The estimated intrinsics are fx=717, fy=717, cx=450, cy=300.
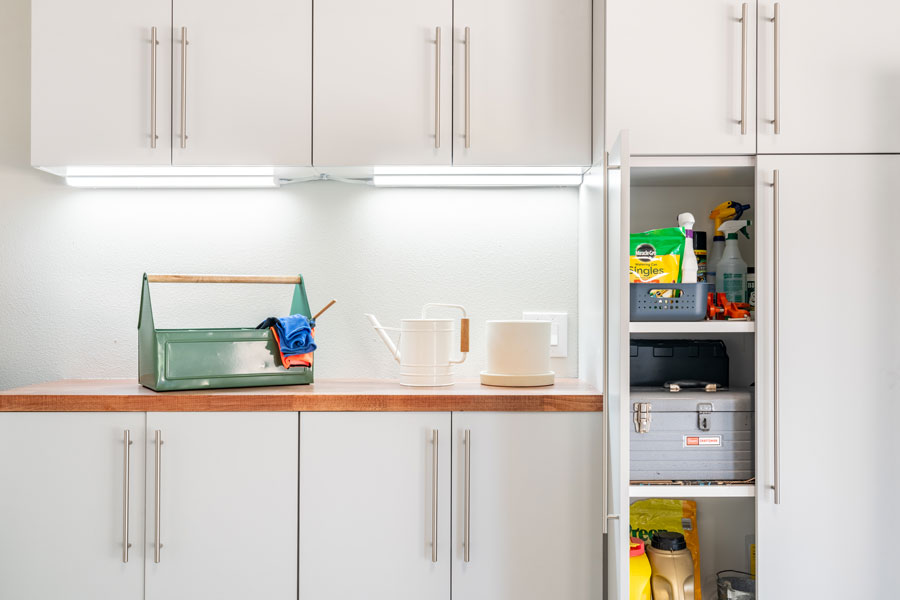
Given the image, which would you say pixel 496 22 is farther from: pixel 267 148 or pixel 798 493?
pixel 798 493

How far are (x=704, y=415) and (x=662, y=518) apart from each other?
1.53 ft

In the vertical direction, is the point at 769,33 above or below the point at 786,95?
above

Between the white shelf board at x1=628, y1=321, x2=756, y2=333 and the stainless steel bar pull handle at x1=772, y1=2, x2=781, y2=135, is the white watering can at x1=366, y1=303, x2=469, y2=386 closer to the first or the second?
the white shelf board at x1=628, y1=321, x2=756, y2=333

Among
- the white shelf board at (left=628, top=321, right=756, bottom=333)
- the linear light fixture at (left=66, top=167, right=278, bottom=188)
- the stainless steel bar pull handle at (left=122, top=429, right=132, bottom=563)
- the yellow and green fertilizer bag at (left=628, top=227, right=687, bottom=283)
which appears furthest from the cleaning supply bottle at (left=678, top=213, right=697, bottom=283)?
the stainless steel bar pull handle at (left=122, top=429, right=132, bottom=563)

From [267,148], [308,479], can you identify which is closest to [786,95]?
[267,148]

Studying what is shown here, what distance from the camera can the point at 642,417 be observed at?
169 cm

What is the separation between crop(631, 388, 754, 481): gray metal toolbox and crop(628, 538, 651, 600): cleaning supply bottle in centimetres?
24

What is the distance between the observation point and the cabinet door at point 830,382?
164 cm

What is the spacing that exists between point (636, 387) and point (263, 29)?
4.39 ft

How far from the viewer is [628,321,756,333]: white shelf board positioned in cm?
166

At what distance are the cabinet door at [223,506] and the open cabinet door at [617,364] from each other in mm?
757

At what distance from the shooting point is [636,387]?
184cm

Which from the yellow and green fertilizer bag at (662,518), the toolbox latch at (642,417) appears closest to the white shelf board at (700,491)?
the toolbox latch at (642,417)

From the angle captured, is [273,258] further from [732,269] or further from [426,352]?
[732,269]
